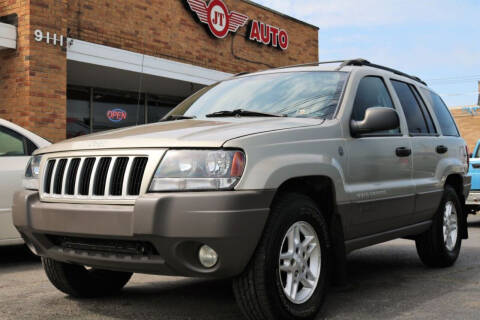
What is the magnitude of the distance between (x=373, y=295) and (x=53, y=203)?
2.56 metres

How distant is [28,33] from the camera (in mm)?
11375

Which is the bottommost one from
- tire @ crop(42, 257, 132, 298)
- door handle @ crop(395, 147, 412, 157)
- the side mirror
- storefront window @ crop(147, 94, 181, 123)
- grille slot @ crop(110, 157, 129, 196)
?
tire @ crop(42, 257, 132, 298)

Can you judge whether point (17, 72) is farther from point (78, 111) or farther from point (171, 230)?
point (171, 230)

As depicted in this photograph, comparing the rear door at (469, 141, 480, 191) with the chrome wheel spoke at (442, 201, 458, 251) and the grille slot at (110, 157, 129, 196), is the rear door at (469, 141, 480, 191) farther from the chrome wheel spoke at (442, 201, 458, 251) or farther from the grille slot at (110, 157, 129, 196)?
the grille slot at (110, 157, 129, 196)

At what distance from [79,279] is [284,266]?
173 centimetres

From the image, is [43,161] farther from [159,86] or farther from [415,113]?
[159,86]

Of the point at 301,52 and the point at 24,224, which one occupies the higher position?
the point at 301,52

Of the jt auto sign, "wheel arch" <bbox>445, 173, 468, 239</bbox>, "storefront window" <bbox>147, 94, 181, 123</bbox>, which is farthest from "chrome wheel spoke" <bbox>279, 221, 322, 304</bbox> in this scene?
"storefront window" <bbox>147, 94, 181, 123</bbox>

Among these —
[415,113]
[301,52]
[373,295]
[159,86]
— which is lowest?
[373,295]

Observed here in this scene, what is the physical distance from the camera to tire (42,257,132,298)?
4.61m

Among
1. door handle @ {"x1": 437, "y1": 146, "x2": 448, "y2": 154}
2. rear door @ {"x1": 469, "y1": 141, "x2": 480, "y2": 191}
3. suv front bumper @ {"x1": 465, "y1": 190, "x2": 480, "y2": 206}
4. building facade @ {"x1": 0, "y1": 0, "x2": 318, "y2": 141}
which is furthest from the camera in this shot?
building facade @ {"x1": 0, "y1": 0, "x2": 318, "y2": 141}

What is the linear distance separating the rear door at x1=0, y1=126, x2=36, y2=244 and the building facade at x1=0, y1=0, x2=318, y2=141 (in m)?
3.64

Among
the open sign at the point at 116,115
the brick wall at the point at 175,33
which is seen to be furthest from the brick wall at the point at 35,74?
the open sign at the point at 116,115

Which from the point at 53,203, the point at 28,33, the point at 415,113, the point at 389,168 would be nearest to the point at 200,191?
the point at 53,203
